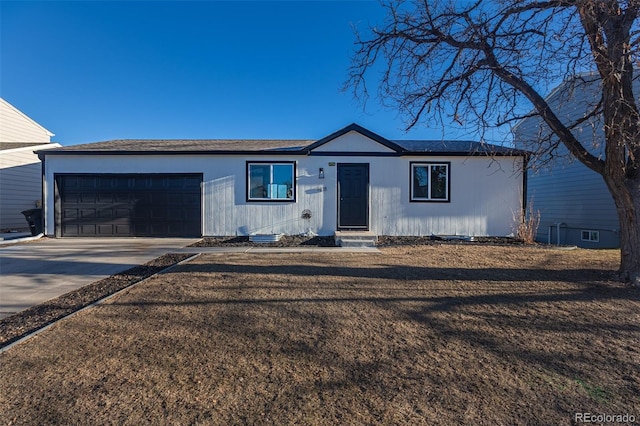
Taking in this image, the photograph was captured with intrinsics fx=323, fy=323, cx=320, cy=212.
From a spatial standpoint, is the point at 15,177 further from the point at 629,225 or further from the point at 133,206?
the point at 629,225

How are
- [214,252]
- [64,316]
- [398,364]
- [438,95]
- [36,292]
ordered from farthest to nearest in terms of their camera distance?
[214,252] < [438,95] < [36,292] < [64,316] < [398,364]

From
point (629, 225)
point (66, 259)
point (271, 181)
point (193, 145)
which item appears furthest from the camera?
point (193, 145)

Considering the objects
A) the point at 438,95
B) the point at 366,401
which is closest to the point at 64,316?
the point at 366,401

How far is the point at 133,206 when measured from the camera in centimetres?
1051

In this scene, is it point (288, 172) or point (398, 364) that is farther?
point (288, 172)

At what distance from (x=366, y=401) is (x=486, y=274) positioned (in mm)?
4331

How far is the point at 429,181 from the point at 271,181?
5.18m

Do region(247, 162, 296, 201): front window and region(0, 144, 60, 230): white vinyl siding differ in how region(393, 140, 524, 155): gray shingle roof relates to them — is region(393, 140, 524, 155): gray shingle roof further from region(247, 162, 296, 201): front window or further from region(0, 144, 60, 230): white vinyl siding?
region(0, 144, 60, 230): white vinyl siding

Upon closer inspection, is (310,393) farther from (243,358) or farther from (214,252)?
(214,252)

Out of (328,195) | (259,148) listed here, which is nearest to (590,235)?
(328,195)

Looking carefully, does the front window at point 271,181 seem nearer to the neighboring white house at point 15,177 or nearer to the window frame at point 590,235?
the neighboring white house at point 15,177

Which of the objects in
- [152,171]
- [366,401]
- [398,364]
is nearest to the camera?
[366,401]

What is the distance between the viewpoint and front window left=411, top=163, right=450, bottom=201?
10562mm

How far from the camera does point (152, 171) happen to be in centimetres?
1048
